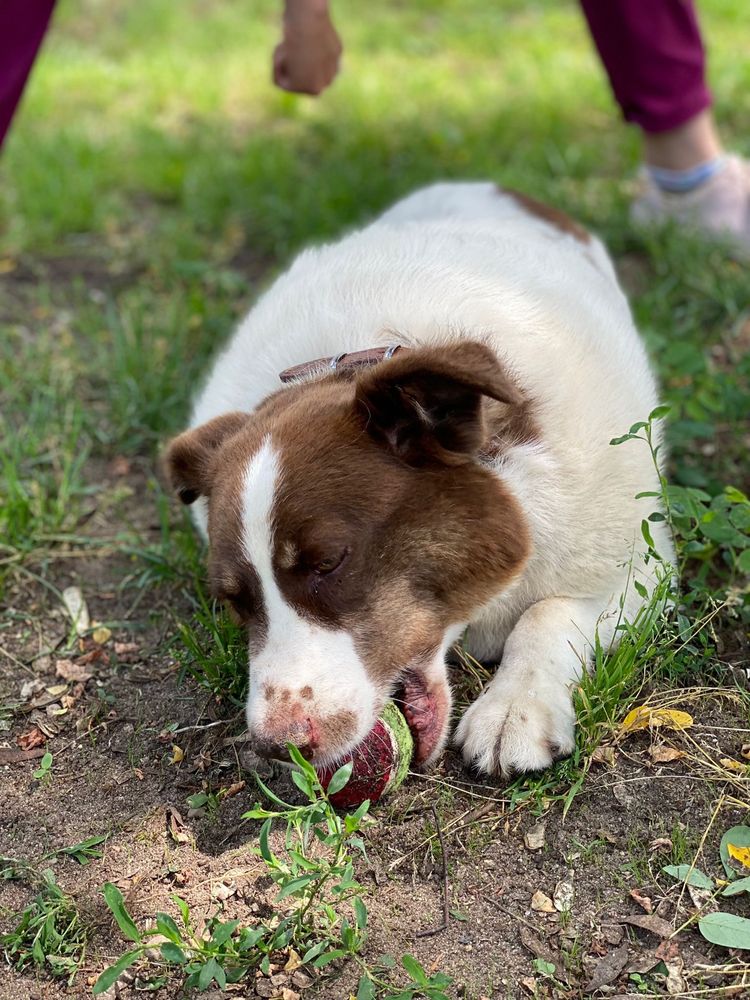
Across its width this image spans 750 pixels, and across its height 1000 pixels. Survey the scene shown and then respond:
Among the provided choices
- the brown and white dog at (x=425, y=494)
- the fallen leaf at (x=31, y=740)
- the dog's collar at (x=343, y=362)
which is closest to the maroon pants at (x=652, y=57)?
the brown and white dog at (x=425, y=494)

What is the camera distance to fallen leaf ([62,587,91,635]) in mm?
3502

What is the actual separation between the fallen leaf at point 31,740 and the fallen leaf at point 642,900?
1.55 meters

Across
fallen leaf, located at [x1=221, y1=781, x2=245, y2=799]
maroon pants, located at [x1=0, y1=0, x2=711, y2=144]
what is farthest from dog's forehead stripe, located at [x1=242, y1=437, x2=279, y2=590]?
maroon pants, located at [x1=0, y1=0, x2=711, y2=144]

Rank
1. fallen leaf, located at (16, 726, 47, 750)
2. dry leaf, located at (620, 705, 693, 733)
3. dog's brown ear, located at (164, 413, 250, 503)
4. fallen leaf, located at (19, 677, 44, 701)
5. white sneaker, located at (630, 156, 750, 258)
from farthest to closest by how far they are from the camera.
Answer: white sneaker, located at (630, 156, 750, 258), fallen leaf, located at (19, 677, 44, 701), fallen leaf, located at (16, 726, 47, 750), dog's brown ear, located at (164, 413, 250, 503), dry leaf, located at (620, 705, 693, 733)

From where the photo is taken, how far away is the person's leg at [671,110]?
16.3 feet

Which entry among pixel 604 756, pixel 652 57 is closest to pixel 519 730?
pixel 604 756

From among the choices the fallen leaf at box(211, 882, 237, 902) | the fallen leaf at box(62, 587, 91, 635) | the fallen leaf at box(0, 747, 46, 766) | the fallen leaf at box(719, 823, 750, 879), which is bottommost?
the fallen leaf at box(62, 587, 91, 635)

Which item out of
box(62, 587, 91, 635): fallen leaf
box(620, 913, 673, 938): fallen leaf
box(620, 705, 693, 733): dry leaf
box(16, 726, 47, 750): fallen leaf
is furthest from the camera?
box(62, 587, 91, 635): fallen leaf

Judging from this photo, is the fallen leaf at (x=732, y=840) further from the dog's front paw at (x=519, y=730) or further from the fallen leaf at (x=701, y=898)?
the dog's front paw at (x=519, y=730)

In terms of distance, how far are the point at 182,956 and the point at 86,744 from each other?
0.93m

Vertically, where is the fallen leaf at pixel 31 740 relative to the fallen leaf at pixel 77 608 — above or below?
above

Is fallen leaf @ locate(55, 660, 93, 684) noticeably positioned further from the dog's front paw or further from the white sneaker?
the white sneaker

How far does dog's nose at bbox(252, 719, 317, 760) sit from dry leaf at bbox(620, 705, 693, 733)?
810 millimetres

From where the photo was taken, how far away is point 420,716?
279 centimetres
